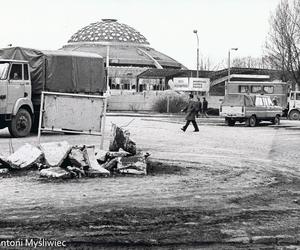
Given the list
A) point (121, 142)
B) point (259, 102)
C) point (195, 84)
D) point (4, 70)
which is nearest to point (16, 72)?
point (4, 70)

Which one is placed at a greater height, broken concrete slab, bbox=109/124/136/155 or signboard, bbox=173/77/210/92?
signboard, bbox=173/77/210/92

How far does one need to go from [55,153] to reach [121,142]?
6.41 ft

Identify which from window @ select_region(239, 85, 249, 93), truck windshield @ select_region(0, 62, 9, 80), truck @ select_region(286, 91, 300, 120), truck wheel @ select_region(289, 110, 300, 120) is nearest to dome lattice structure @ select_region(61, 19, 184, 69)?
window @ select_region(239, 85, 249, 93)

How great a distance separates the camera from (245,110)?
111 feet

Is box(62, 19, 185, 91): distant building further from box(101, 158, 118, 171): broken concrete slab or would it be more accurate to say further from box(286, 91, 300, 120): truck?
box(101, 158, 118, 171): broken concrete slab

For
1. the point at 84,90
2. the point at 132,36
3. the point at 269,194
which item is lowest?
the point at 269,194

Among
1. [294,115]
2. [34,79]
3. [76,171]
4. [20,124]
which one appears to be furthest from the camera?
[294,115]

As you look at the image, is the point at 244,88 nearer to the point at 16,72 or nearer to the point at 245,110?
the point at 245,110

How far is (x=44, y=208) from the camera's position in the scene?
7.95m

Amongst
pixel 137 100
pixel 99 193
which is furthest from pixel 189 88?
pixel 99 193

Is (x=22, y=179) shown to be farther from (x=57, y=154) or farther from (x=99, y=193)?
(x=99, y=193)

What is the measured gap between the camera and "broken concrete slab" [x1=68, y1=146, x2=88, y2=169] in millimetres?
11344

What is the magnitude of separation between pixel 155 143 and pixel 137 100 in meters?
50.3

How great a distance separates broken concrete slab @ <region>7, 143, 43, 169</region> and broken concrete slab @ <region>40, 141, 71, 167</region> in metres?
0.17
